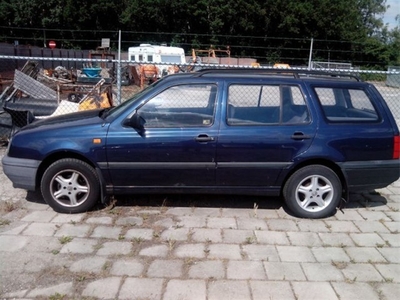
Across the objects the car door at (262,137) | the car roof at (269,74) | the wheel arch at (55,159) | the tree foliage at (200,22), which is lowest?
the wheel arch at (55,159)

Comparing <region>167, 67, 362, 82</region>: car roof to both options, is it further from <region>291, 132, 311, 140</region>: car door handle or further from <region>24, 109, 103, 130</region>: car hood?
<region>24, 109, 103, 130</region>: car hood

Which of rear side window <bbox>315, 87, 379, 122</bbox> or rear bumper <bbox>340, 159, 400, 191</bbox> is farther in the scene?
rear side window <bbox>315, 87, 379, 122</bbox>

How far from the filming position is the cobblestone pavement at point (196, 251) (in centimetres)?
340

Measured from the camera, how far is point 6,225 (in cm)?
450

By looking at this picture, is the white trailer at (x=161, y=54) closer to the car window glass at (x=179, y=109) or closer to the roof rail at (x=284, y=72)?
the roof rail at (x=284, y=72)

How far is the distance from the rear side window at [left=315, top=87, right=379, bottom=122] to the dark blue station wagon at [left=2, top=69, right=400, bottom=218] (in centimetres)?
2

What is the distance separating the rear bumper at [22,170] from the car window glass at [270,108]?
2283 mm

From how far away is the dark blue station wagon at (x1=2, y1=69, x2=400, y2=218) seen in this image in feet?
15.2

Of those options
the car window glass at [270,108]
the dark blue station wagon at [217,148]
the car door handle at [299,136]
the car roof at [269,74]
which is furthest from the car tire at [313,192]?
the car roof at [269,74]

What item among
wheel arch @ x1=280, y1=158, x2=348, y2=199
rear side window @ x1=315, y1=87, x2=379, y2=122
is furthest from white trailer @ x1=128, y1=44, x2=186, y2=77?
wheel arch @ x1=280, y1=158, x2=348, y2=199

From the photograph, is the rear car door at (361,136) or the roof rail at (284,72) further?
the roof rail at (284,72)

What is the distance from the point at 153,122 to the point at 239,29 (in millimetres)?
42811

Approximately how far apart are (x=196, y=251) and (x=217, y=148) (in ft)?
3.95

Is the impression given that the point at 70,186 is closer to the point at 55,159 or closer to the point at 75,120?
the point at 55,159
